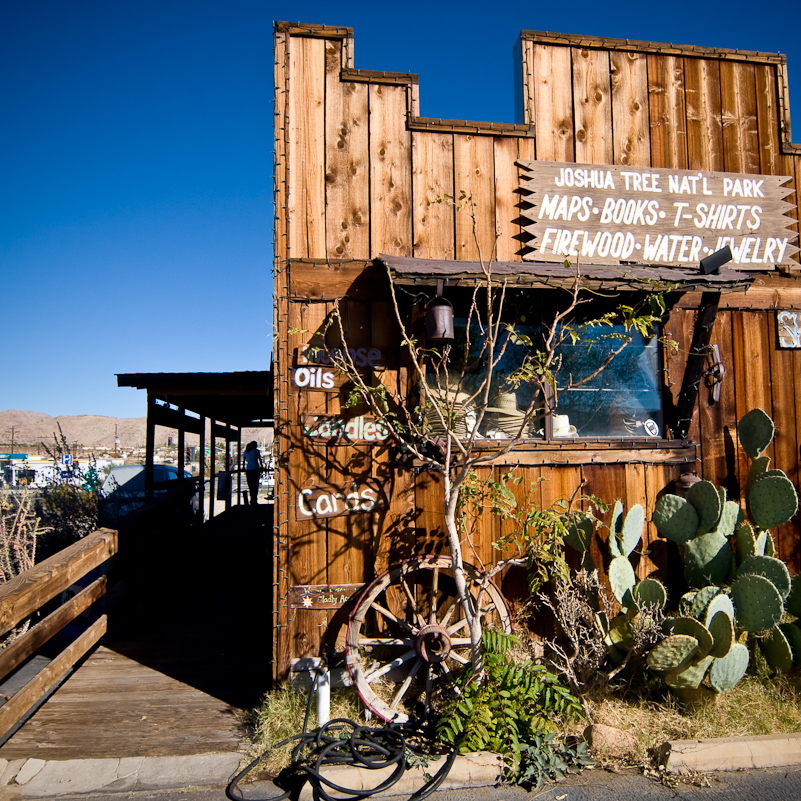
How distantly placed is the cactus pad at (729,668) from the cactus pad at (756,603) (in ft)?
0.85

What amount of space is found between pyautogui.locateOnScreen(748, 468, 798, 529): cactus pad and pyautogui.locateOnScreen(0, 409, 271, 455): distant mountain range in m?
79.8

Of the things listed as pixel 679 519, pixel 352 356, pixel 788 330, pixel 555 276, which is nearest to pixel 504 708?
pixel 679 519

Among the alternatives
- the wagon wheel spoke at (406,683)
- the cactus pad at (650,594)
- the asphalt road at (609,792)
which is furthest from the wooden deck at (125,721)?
the cactus pad at (650,594)

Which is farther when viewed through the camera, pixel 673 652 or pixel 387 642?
pixel 387 642

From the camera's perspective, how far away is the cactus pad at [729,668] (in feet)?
12.3

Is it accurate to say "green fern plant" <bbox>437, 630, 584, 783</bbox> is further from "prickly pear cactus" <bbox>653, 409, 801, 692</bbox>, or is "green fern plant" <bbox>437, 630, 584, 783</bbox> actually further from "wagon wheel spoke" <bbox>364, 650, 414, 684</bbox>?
"prickly pear cactus" <bbox>653, 409, 801, 692</bbox>

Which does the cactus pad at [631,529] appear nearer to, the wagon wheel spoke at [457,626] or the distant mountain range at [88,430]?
the wagon wheel spoke at [457,626]

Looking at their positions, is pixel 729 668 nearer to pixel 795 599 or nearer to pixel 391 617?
pixel 795 599

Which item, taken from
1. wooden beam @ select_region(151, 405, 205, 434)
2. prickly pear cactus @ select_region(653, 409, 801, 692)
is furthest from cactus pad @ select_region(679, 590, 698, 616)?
wooden beam @ select_region(151, 405, 205, 434)

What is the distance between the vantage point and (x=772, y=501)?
4414 mm

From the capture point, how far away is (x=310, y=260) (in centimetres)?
458

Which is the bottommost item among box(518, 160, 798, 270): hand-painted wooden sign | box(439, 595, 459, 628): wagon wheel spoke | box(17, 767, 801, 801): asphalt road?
box(17, 767, 801, 801): asphalt road

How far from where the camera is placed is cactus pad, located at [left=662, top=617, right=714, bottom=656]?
3.71 meters

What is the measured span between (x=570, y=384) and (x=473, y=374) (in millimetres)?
812
